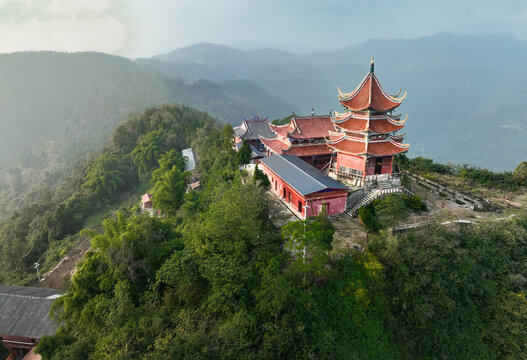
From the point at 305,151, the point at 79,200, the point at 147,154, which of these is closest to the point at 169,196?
the point at 305,151

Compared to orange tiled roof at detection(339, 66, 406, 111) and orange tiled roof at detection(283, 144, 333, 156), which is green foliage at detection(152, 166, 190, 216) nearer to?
orange tiled roof at detection(283, 144, 333, 156)

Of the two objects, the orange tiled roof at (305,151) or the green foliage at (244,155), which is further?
the green foliage at (244,155)

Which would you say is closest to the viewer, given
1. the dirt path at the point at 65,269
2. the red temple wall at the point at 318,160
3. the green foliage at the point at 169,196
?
the dirt path at the point at 65,269

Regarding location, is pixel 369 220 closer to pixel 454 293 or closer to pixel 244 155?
pixel 454 293

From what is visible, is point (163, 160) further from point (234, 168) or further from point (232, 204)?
point (232, 204)

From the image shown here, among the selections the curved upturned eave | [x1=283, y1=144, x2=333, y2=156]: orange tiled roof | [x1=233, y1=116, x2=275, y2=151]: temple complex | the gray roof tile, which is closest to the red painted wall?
[x1=283, y1=144, x2=333, y2=156]: orange tiled roof

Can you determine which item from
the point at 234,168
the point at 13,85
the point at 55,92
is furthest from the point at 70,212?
the point at 13,85

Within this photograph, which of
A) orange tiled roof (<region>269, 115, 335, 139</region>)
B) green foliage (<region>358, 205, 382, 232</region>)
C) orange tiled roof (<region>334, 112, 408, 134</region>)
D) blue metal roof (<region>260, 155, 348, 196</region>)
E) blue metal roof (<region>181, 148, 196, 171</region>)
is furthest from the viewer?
blue metal roof (<region>181, 148, 196, 171</region>)

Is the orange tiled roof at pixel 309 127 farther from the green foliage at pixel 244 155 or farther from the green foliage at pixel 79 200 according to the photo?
the green foliage at pixel 79 200

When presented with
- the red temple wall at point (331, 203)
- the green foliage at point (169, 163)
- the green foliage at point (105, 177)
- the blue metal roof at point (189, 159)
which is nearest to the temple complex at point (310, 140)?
the red temple wall at point (331, 203)
